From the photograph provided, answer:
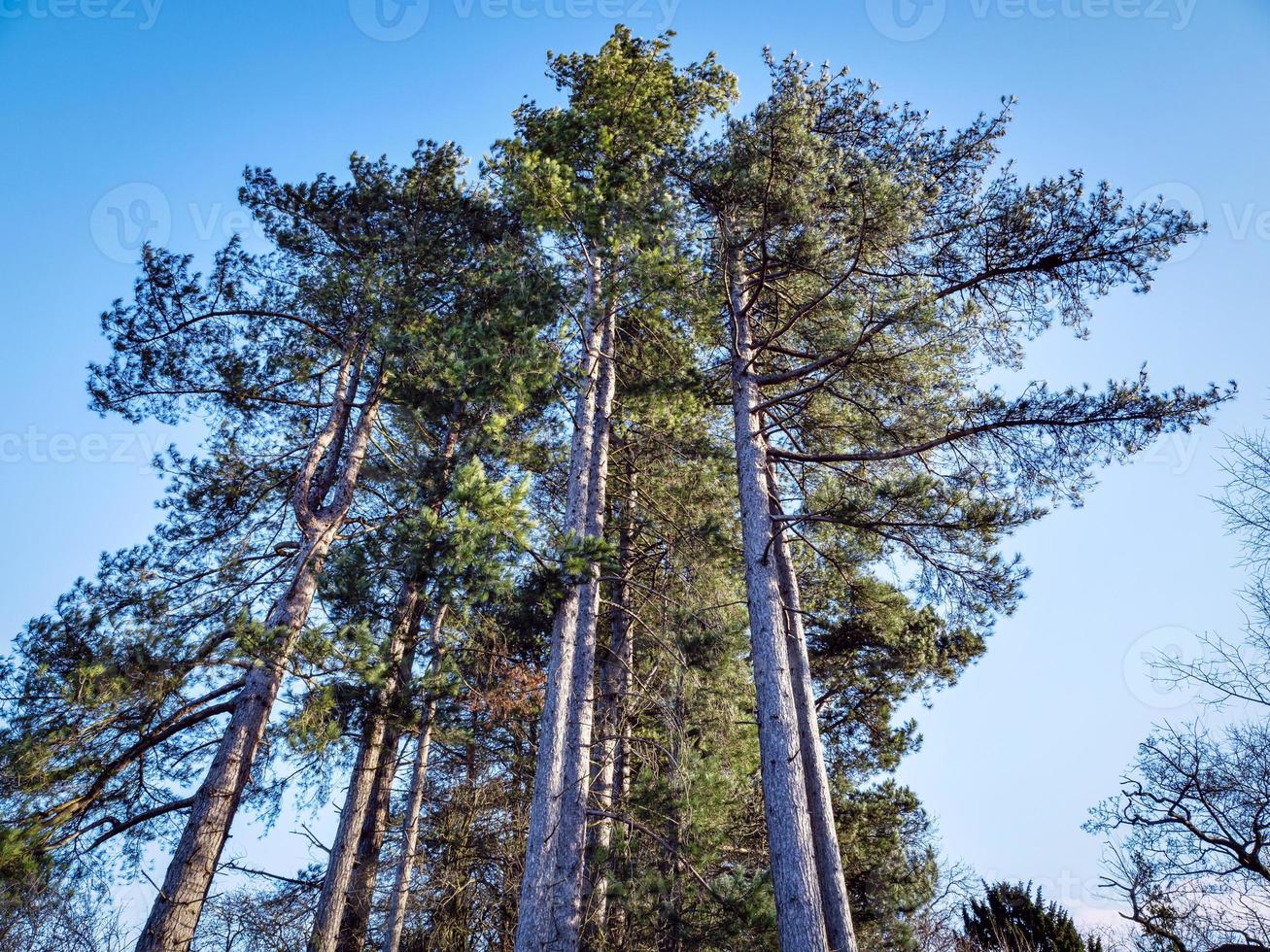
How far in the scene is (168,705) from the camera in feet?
26.3

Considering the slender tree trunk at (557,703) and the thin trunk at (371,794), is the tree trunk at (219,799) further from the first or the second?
the slender tree trunk at (557,703)

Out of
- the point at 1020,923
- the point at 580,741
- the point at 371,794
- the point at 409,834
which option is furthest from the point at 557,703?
the point at 1020,923

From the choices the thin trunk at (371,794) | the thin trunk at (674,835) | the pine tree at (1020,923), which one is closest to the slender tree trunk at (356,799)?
the thin trunk at (371,794)

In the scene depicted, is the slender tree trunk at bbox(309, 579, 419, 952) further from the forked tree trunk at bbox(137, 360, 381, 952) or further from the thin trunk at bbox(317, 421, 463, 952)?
the forked tree trunk at bbox(137, 360, 381, 952)

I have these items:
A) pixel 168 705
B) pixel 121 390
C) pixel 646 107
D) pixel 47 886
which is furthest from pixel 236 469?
pixel 646 107

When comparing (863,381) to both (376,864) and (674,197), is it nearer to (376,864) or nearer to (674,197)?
(674,197)

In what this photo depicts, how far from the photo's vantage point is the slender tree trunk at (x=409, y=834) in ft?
27.7

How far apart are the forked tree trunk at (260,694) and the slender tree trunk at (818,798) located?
5933 millimetres

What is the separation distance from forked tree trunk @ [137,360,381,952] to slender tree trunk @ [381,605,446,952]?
5.86 ft

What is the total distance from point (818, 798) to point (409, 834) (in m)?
5.53

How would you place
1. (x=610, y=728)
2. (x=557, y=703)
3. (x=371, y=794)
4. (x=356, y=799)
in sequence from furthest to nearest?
(x=371, y=794)
(x=610, y=728)
(x=356, y=799)
(x=557, y=703)

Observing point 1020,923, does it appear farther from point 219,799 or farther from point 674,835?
point 219,799

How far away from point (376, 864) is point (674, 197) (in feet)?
35.4

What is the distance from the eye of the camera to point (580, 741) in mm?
7637
